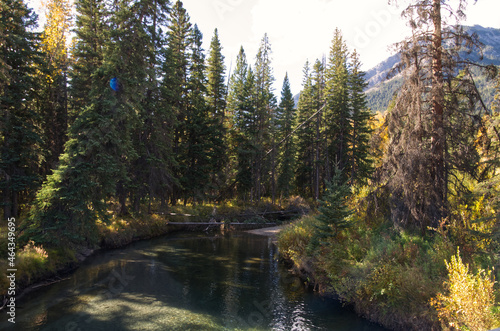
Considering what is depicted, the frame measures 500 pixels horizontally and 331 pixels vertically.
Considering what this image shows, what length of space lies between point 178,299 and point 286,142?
31.8 metres

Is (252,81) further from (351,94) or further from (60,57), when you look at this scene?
(60,57)

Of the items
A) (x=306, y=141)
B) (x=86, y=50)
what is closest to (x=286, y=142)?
(x=306, y=141)

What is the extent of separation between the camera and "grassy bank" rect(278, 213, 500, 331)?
24.0ft

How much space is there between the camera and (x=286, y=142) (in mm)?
40938

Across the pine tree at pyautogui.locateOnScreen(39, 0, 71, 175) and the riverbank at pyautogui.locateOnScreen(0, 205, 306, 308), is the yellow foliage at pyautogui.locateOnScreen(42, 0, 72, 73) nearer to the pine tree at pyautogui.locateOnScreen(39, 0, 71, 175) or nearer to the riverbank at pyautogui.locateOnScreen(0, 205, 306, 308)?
the pine tree at pyautogui.locateOnScreen(39, 0, 71, 175)

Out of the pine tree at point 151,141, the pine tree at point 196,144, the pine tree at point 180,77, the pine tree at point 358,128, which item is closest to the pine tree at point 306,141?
the pine tree at point 358,128

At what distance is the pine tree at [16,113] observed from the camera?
620 inches

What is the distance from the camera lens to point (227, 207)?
33719 millimetres

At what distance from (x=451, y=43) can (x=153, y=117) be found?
21328 millimetres

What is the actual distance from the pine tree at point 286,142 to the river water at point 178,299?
22.9 metres

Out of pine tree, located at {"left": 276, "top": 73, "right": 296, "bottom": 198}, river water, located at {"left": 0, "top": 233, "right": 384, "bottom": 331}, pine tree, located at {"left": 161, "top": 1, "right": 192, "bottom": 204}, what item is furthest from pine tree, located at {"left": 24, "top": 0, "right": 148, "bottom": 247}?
pine tree, located at {"left": 276, "top": 73, "right": 296, "bottom": 198}

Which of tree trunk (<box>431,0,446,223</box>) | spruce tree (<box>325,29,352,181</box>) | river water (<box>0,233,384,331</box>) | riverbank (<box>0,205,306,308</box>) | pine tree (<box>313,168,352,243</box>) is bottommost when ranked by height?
river water (<box>0,233,384,331</box>)

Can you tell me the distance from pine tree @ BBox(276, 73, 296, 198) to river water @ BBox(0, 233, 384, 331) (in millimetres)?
22909

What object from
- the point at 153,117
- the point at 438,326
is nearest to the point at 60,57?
the point at 153,117
